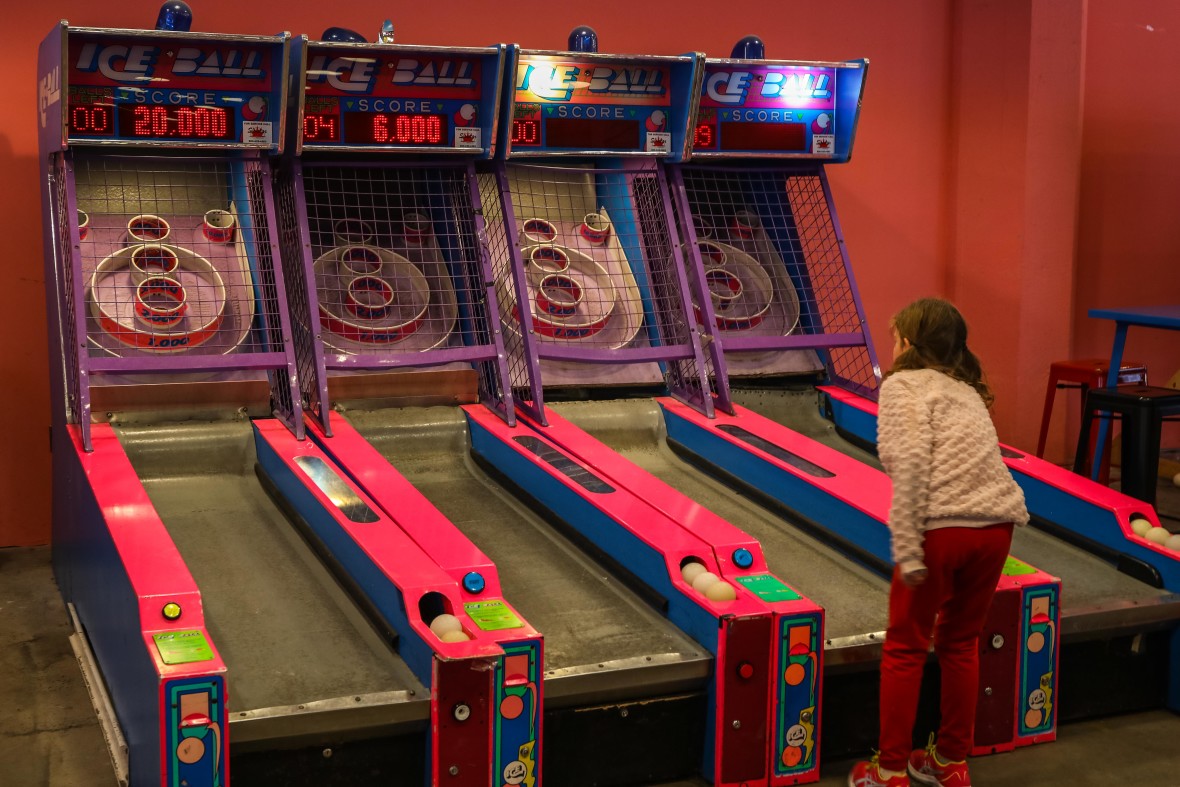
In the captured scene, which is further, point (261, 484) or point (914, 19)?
point (914, 19)

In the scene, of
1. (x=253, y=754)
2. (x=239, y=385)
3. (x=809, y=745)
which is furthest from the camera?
(x=239, y=385)

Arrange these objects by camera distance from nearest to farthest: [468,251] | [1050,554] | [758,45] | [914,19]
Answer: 1. [1050,554]
2. [468,251]
3. [758,45]
4. [914,19]

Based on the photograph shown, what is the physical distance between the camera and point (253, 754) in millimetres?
2848

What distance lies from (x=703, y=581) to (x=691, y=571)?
0.08 m

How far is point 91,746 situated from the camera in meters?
3.41

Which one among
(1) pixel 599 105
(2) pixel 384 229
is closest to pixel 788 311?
(1) pixel 599 105

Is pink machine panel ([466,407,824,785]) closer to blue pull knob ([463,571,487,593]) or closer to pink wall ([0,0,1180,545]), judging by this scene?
blue pull knob ([463,571,487,593])

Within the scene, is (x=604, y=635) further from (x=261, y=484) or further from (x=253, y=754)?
(x=261, y=484)

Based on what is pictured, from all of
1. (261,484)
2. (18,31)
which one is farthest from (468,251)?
(18,31)

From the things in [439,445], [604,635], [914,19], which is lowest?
[604,635]

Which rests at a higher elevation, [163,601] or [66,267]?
[66,267]

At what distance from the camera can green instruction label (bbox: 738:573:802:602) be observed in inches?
129

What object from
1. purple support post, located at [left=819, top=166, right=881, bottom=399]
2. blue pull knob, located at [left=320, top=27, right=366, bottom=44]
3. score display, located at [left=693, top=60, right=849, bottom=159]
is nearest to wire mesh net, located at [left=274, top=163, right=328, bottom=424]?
blue pull knob, located at [left=320, top=27, right=366, bottom=44]

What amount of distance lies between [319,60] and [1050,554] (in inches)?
108
